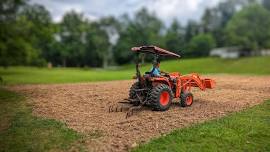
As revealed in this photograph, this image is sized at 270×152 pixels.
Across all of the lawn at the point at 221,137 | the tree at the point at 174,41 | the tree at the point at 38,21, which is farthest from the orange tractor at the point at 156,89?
the tree at the point at 174,41

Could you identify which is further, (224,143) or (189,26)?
(189,26)

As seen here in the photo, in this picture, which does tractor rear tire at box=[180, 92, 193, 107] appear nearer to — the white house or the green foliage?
the green foliage

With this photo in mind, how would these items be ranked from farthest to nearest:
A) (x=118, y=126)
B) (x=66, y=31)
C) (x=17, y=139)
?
(x=66, y=31)
(x=118, y=126)
(x=17, y=139)

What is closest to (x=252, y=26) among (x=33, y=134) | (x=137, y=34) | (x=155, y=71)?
(x=137, y=34)

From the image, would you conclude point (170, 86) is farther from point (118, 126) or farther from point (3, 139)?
point (3, 139)

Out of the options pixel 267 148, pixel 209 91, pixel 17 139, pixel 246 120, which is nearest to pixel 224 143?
pixel 267 148

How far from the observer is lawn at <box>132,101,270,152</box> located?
976 cm

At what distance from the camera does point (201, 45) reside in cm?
9650

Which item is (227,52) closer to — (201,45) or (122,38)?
(201,45)

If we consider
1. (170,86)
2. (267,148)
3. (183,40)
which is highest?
(183,40)

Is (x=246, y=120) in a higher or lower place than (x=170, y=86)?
lower

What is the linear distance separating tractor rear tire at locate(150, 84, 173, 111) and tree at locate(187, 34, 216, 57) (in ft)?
273

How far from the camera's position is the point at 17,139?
414 inches

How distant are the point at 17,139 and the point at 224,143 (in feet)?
18.3
